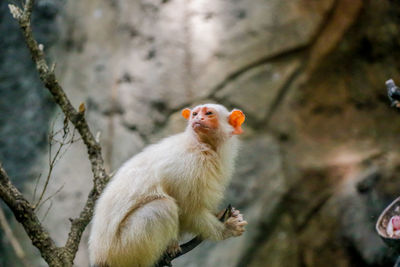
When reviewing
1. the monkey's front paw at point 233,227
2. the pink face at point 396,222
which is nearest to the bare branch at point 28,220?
the monkey's front paw at point 233,227

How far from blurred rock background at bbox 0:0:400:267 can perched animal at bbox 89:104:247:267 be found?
2507 mm

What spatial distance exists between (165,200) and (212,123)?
2.71 ft

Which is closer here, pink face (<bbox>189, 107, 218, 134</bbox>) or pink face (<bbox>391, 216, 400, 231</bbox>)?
pink face (<bbox>391, 216, 400, 231</bbox>)

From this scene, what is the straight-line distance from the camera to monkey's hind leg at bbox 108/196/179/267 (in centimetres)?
344

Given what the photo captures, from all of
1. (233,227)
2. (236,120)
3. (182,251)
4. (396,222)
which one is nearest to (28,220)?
(182,251)

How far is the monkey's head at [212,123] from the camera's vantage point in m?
3.87

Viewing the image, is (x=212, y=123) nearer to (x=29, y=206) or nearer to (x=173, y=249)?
(x=173, y=249)

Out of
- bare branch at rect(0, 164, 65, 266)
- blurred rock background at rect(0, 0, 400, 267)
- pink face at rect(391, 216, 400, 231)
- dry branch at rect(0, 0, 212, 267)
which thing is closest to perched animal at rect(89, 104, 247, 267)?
dry branch at rect(0, 0, 212, 267)

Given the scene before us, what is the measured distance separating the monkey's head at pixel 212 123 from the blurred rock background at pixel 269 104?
2263 mm

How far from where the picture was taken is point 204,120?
388 cm

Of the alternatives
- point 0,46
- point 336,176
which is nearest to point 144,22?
point 0,46

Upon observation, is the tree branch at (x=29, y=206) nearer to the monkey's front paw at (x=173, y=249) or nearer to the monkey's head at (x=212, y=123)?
the monkey's front paw at (x=173, y=249)

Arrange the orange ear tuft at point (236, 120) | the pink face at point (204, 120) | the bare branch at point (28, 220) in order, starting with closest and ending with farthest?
the bare branch at point (28, 220), the pink face at point (204, 120), the orange ear tuft at point (236, 120)

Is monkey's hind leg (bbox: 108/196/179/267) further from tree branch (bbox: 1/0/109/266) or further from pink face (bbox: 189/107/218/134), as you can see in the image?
pink face (bbox: 189/107/218/134)
